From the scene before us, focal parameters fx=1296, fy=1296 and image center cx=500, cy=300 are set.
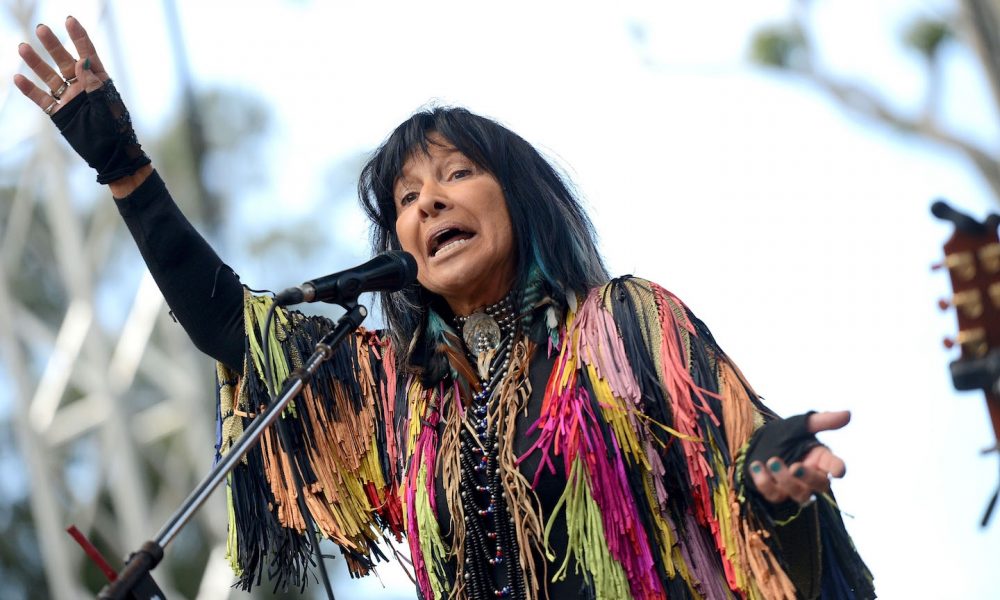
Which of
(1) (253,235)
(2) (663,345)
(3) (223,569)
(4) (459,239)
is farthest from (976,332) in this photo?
(1) (253,235)

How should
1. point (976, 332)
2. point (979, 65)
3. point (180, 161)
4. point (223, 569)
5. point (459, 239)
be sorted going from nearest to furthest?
point (976, 332), point (459, 239), point (979, 65), point (223, 569), point (180, 161)

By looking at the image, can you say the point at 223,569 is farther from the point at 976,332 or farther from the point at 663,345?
the point at 976,332

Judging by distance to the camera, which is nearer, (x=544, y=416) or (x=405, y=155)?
(x=544, y=416)

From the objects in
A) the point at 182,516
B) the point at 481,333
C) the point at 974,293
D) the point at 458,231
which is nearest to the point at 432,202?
the point at 458,231

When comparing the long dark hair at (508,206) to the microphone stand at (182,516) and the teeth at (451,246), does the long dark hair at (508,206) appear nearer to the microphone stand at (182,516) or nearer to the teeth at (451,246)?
the teeth at (451,246)

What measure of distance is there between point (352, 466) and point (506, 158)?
0.70 m

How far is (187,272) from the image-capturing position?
2.53 meters

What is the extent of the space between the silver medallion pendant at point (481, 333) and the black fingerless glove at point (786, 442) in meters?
0.68

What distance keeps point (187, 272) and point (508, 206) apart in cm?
64

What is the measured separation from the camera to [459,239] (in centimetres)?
252

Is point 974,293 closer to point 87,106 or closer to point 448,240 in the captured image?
point 448,240

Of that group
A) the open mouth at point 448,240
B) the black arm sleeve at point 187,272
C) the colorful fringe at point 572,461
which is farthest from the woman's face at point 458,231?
the black arm sleeve at point 187,272

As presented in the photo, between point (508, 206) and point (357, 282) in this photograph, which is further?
point (508, 206)

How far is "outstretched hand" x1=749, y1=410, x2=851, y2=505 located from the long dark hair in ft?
2.17
